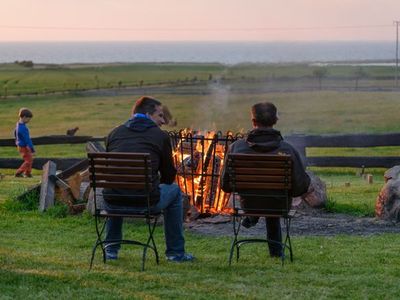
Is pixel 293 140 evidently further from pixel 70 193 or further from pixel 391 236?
pixel 391 236

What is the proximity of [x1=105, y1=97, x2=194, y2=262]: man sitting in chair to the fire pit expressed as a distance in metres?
2.64

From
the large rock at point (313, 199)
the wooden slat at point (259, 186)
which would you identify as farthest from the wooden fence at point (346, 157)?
the wooden slat at point (259, 186)

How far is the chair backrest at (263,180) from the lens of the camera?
8281 millimetres

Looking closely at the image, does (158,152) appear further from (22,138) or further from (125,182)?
(22,138)

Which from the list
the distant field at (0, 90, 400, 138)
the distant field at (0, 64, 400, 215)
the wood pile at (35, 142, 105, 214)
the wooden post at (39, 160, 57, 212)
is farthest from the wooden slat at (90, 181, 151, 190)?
the distant field at (0, 90, 400, 138)

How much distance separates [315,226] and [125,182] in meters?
3.48

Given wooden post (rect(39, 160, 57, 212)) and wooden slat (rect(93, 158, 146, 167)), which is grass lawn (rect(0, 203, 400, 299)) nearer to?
wooden slat (rect(93, 158, 146, 167))

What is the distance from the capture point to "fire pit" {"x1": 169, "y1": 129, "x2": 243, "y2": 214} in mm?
11359

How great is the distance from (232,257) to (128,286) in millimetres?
1816

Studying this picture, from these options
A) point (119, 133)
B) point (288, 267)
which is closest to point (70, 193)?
point (119, 133)

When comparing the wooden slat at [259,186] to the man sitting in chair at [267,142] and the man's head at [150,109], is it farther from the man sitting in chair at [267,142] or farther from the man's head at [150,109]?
the man's head at [150,109]

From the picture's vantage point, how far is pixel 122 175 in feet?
27.0

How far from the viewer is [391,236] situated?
10.2m

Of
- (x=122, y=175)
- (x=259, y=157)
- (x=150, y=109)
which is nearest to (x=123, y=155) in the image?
(x=122, y=175)
